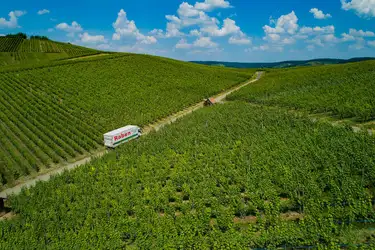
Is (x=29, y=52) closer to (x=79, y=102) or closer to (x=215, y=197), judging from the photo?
(x=79, y=102)

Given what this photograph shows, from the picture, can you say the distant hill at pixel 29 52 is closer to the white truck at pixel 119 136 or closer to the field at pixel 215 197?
the white truck at pixel 119 136

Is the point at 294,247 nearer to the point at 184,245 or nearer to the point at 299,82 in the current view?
the point at 184,245

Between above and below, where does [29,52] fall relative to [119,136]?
above

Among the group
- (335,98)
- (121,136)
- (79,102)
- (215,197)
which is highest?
(335,98)

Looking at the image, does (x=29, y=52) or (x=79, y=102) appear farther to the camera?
(x=29, y=52)

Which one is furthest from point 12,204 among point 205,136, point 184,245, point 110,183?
point 205,136

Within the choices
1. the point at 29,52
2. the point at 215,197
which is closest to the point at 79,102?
the point at 215,197
